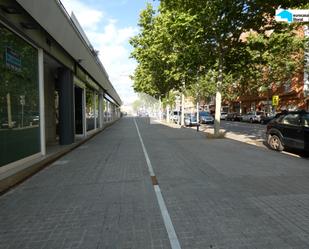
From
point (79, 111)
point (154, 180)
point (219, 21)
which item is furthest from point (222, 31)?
point (154, 180)

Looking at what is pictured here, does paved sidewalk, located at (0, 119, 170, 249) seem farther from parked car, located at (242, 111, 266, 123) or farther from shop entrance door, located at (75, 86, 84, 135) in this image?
parked car, located at (242, 111, 266, 123)

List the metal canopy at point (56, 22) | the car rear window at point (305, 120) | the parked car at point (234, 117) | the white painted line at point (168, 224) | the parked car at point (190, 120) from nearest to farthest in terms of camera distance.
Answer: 1. the white painted line at point (168, 224)
2. the metal canopy at point (56, 22)
3. the car rear window at point (305, 120)
4. the parked car at point (190, 120)
5. the parked car at point (234, 117)

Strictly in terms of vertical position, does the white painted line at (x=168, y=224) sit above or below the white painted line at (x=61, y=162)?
above

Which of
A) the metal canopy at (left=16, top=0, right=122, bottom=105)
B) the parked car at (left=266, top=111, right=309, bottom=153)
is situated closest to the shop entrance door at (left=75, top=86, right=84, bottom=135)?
the metal canopy at (left=16, top=0, right=122, bottom=105)

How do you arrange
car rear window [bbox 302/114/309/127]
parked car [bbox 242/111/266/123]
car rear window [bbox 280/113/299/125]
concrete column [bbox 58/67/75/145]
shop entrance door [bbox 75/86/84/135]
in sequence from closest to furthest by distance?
car rear window [bbox 302/114/309/127] < car rear window [bbox 280/113/299/125] < concrete column [bbox 58/67/75/145] < shop entrance door [bbox 75/86/84/135] < parked car [bbox 242/111/266/123]

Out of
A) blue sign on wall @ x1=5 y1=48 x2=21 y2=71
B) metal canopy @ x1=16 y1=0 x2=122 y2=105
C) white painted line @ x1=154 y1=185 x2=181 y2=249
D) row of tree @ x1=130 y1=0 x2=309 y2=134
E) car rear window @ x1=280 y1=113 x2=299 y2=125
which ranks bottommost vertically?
white painted line @ x1=154 y1=185 x2=181 y2=249

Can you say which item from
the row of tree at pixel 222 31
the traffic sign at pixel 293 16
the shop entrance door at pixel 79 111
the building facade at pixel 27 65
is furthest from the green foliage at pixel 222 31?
the shop entrance door at pixel 79 111

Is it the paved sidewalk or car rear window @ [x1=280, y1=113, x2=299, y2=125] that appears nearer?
the paved sidewalk

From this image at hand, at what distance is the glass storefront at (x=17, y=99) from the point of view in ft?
28.9

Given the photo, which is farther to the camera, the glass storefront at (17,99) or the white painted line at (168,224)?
the glass storefront at (17,99)

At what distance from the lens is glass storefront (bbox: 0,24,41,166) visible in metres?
8.80

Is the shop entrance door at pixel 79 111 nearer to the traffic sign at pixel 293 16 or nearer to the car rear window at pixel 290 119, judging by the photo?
the car rear window at pixel 290 119

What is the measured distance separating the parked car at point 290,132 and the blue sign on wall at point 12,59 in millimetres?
9641

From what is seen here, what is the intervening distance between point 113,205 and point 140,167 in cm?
405
